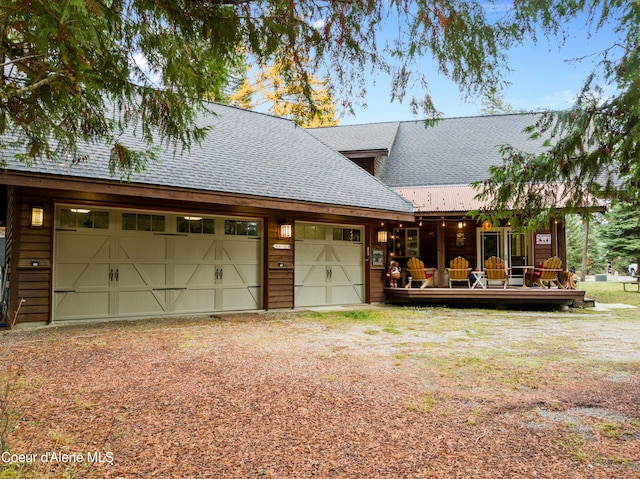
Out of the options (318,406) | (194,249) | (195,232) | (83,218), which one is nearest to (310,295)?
(194,249)

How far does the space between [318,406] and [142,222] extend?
6.22 meters

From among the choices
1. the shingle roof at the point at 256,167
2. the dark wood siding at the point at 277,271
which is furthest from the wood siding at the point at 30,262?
the dark wood siding at the point at 277,271

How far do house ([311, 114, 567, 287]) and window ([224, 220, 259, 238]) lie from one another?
4414 millimetres

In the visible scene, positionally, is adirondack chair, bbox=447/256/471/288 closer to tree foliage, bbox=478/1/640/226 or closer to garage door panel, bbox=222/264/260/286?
garage door panel, bbox=222/264/260/286

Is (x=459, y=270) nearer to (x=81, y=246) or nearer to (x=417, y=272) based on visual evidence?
(x=417, y=272)

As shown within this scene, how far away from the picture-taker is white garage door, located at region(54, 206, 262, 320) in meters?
7.84

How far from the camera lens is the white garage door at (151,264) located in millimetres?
7836

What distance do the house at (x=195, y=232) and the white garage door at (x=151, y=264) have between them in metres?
0.02

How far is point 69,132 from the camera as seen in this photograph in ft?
14.1

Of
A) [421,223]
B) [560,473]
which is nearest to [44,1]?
[560,473]

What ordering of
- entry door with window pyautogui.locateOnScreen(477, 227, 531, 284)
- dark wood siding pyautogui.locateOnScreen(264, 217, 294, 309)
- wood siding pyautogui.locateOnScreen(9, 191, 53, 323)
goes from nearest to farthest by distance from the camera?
wood siding pyautogui.locateOnScreen(9, 191, 53, 323)
dark wood siding pyautogui.locateOnScreen(264, 217, 294, 309)
entry door with window pyautogui.locateOnScreen(477, 227, 531, 284)

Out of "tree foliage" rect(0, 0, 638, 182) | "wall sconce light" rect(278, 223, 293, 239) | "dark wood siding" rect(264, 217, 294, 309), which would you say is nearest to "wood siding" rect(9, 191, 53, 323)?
"tree foliage" rect(0, 0, 638, 182)

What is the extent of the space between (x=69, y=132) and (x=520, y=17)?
4.02 metres

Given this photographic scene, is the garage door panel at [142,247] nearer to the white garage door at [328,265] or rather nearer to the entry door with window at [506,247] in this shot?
the white garage door at [328,265]
